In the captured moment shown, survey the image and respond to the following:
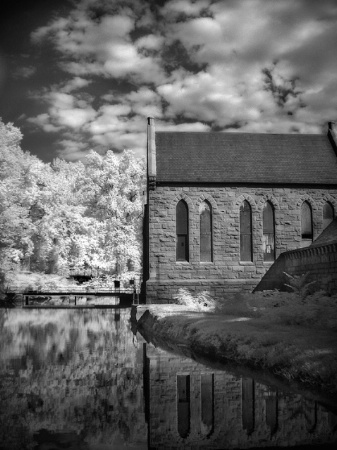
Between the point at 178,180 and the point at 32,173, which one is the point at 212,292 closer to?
the point at 178,180

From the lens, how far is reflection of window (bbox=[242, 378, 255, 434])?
22.7 feet

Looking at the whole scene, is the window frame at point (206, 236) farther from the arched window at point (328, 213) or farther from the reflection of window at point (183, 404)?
the reflection of window at point (183, 404)

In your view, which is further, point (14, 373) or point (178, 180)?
point (178, 180)

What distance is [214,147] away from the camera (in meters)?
32.0

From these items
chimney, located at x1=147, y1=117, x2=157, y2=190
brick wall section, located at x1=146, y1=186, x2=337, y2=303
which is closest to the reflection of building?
brick wall section, located at x1=146, y1=186, x2=337, y2=303

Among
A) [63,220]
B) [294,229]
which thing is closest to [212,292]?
[294,229]

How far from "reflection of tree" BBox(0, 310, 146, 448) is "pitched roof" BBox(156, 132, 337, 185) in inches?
573

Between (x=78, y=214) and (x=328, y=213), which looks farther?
(x=78, y=214)

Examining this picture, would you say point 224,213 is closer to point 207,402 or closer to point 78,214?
point 207,402

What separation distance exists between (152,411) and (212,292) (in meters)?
20.3

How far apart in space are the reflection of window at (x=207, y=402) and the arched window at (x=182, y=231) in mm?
18118

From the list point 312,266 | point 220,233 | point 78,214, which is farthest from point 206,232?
point 78,214

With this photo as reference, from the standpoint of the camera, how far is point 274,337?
11.6 m

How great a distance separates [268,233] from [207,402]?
871 inches
